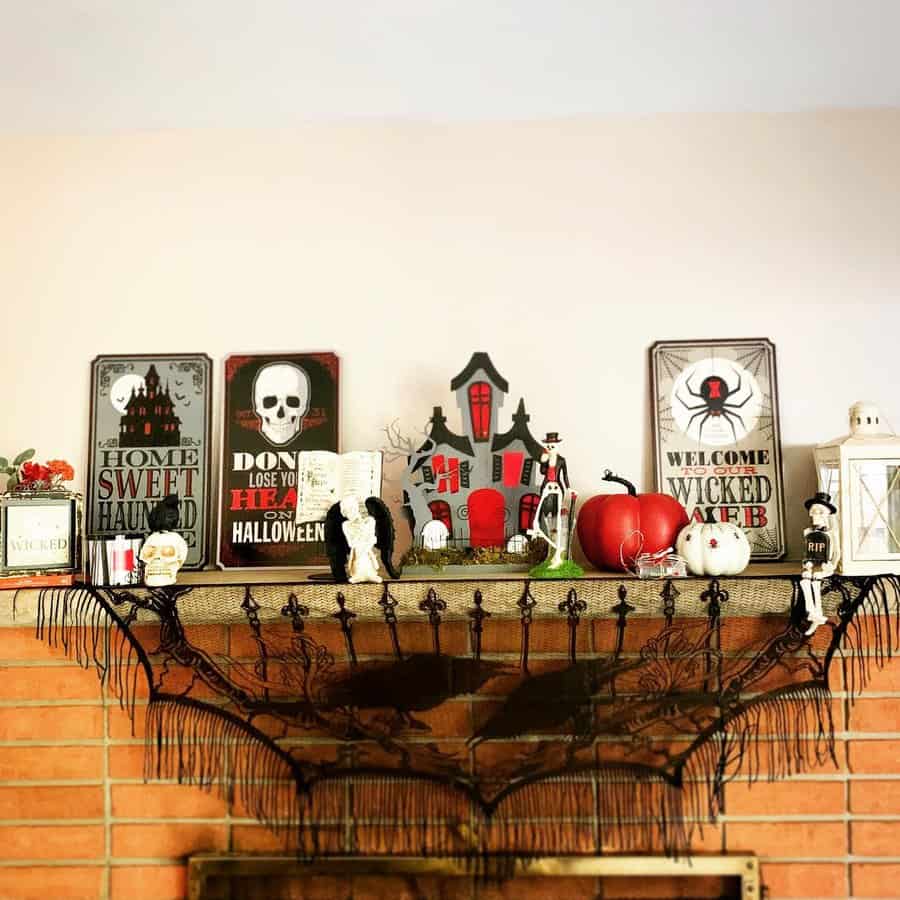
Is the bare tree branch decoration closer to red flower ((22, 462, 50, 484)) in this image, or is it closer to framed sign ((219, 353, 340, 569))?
framed sign ((219, 353, 340, 569))

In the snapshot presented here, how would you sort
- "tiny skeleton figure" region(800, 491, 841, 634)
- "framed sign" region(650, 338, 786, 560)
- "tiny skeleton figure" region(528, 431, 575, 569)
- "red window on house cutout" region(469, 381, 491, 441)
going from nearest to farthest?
"tiny skeleton figure" region(800, 491, 841, 634)
"tiny skeleton figure" region(528, 431, 575, 569)
"red window on house cutout" region(469, 381, 491, 441)
"framed sign" region(650, 338, 786, 560)

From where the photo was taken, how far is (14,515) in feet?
5.44

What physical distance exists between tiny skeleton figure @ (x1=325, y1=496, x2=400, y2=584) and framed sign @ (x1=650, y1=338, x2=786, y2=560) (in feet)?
2.07

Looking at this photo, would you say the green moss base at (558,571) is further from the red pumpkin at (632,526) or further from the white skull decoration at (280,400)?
the white skull decoration at (280,400)

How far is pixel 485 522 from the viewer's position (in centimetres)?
170

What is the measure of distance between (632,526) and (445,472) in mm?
374

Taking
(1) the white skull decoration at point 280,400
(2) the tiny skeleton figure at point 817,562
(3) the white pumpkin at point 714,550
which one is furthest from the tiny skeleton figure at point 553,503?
(1) the white skull decoration at point 280,400

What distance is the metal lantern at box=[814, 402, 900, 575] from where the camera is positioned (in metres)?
1.55

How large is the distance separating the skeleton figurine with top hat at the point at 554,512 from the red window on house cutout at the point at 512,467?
7 centimetres

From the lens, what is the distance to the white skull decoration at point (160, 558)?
1578mm

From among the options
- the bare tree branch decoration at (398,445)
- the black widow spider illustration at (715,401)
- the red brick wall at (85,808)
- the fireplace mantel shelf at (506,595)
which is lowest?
the red brick wall at (85,808)

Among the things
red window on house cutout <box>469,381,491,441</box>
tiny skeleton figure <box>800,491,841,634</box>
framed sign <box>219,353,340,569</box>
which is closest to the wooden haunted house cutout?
red window on house cutout <box>469,381,491,441</box>

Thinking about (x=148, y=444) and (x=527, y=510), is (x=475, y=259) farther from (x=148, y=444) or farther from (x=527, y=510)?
(x=148, y=444)

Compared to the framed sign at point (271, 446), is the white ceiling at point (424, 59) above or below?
above
